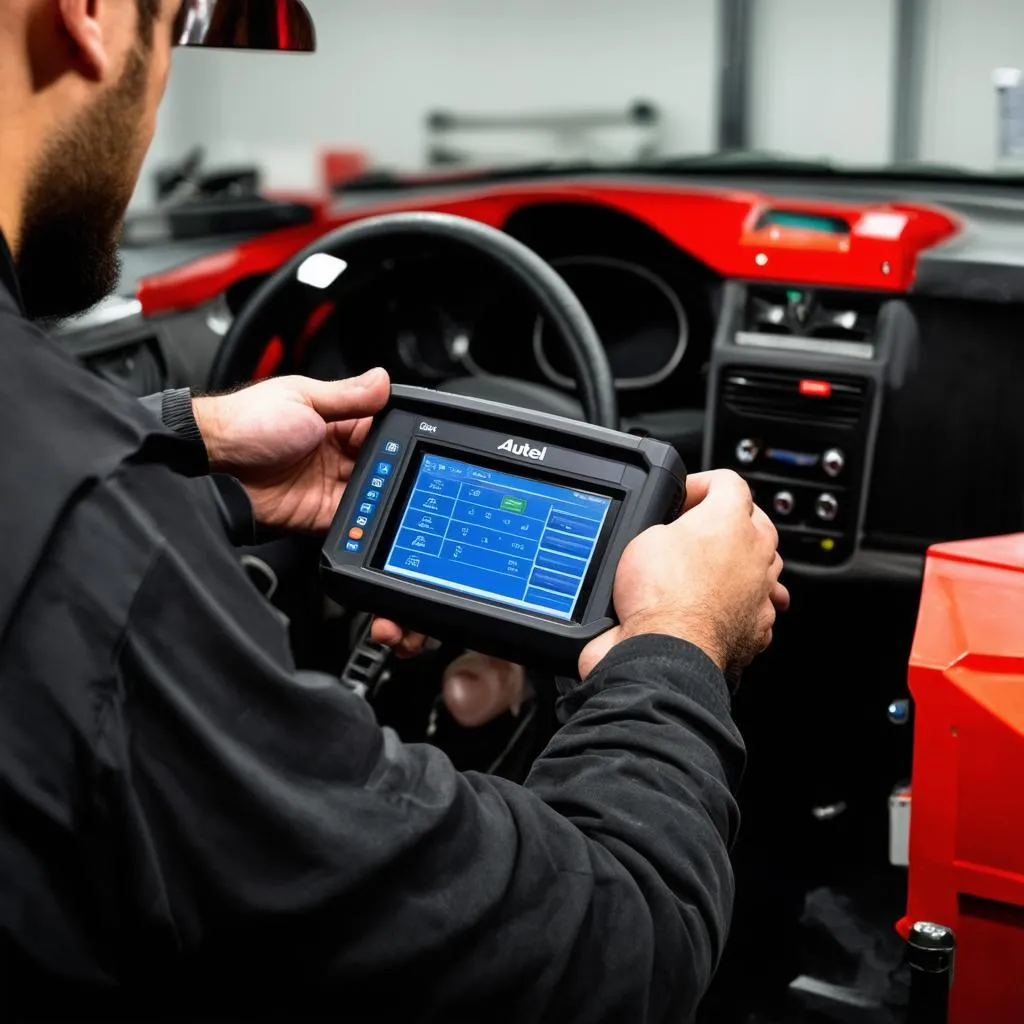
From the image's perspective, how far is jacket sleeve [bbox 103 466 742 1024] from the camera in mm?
559

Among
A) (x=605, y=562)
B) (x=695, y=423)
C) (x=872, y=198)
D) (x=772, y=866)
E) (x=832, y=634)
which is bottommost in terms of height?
(x=772, y=866)

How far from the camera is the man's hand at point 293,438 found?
1.01m

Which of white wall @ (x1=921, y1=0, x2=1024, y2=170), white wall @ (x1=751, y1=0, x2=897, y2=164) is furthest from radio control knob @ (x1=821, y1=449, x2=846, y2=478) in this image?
white wall @ (x1=751, y1=0, x2=897, y2=164)

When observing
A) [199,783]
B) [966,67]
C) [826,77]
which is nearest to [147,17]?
[199,783]

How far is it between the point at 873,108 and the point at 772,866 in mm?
3408

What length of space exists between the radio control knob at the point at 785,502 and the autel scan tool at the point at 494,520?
2.18 ft

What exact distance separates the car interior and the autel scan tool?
0.73 ft

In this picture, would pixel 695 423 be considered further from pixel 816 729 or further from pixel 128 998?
pixel 128 998

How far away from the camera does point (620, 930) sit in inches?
25.8

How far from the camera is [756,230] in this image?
5.06 feet

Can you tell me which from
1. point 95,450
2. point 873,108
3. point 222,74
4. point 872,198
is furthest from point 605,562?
point 222,74

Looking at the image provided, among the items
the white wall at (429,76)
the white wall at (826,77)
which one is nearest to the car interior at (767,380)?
the white wall at (826,77)

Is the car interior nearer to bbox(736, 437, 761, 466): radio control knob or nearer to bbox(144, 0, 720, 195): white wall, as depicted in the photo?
bbox(736, 437, 761, 466): radio control knob

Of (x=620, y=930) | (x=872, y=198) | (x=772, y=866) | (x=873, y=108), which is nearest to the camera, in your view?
(x=620, y=930)
